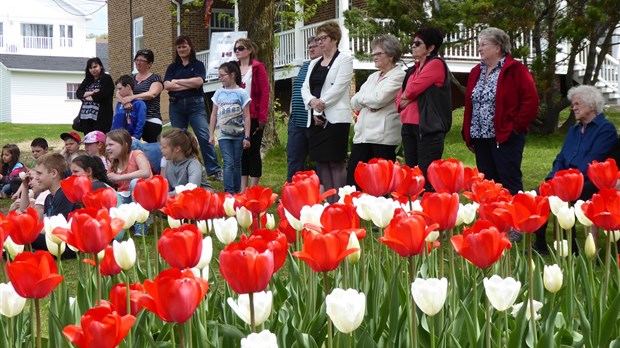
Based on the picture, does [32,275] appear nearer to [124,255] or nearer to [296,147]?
[124,255]

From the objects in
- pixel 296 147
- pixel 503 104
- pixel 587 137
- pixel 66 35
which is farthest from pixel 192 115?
pixel 66 35

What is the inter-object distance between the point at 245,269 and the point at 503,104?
5.39 m

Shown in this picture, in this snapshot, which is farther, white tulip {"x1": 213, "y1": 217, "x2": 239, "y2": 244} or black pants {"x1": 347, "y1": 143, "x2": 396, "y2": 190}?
black pants {"x1": 347, "y1": 143, "x2": 396, "y2": 190}

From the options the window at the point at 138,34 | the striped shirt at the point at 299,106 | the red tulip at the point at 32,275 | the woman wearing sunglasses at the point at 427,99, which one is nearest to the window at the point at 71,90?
the window at the point at 138,34

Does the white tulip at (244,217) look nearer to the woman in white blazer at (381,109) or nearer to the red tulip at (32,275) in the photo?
the red tulip at (32,275)

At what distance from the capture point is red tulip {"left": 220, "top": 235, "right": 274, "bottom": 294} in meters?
1.98

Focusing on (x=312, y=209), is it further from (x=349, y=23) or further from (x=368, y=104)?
(x=349, y=23)

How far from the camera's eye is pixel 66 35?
56500 mm

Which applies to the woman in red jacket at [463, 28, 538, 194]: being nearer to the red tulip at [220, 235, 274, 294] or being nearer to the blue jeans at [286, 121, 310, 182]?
the blue jeans at [286, 121, 310, 182]

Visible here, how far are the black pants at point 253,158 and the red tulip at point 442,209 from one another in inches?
259

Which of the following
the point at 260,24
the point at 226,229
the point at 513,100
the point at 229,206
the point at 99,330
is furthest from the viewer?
the point at 260,24

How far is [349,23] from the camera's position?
14750 mm

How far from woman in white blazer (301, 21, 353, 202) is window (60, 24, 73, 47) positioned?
50557mm

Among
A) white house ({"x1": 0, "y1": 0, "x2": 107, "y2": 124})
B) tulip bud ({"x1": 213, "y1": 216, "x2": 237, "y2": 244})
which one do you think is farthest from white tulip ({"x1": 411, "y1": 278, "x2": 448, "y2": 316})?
white house ({"x1": 0, "y1": 0, "x2": 107, "y2": 124})
